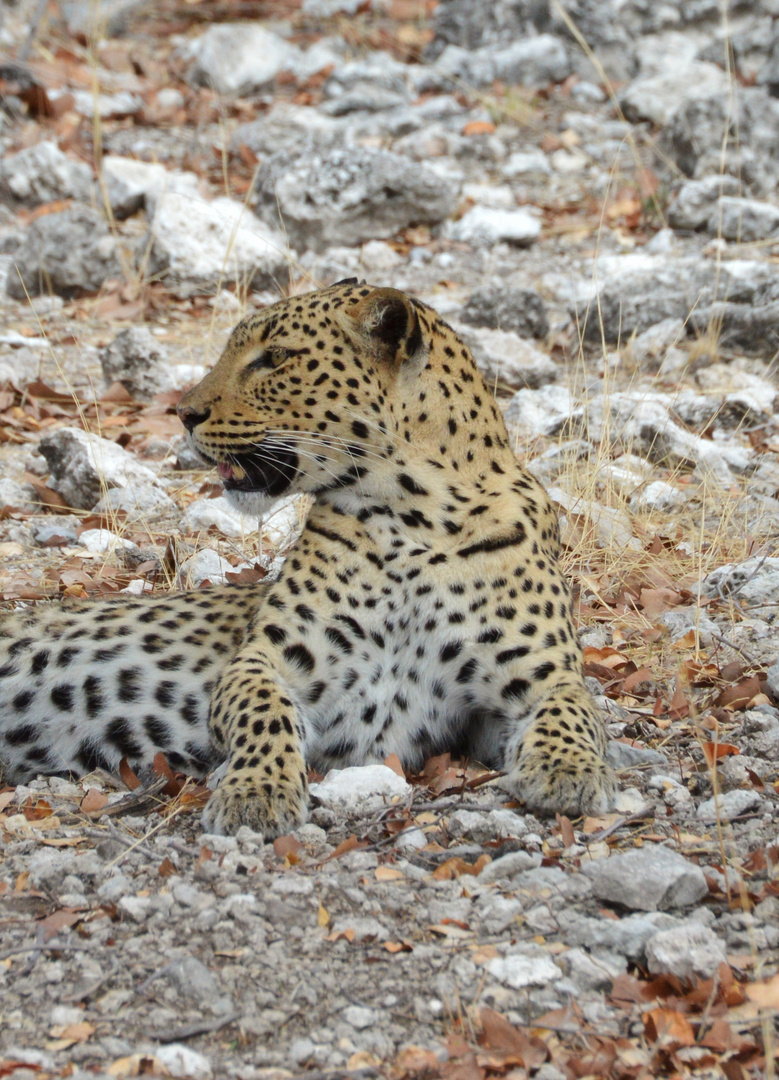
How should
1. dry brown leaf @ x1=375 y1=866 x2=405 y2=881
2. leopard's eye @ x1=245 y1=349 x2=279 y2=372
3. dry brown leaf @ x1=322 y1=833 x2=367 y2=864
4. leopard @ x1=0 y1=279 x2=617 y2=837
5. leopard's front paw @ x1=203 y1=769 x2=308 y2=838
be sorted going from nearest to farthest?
dry brown leaf @ x1=375 y1=866 x2=405 y2=881
dry brown leaf @ x1=322 y1=833 x2=367 y2=864
leopard's front paw @ x1=203 y1=769 x2=308 y2=838
leopard @ x1=0 y1=279 x2=617 y2=837
leopard's eye @ x1=245 y1=349 x2=279 y2=372

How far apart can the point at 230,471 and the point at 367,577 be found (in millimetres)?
667

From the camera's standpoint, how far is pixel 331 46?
15.8 metres

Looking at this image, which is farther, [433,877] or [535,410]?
[535,410]

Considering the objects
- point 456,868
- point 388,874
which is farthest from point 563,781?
point 388,874

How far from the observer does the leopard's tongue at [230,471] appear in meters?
4.84

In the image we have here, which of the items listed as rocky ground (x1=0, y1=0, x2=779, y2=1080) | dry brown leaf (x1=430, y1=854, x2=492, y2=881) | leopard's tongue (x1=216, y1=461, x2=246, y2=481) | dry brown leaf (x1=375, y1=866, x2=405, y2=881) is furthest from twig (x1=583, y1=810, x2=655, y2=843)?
leopard's tongue (x1=216, y1=461, x2=246, y2=481)

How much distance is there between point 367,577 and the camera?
15.3ft

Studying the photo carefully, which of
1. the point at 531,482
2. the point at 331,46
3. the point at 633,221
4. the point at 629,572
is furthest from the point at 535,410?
the point at 331,46

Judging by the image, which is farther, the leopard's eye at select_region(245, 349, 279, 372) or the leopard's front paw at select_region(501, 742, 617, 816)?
the leopard's eye at select_region(245, 349, 279, 372)

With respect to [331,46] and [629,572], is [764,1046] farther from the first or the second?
[331,46]

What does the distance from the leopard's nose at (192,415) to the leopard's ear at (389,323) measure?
64 cm

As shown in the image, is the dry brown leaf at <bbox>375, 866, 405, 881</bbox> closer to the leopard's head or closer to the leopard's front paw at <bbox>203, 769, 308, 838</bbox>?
the leopard's front paw at <bbox>203, 769, 308, 838</bbox>

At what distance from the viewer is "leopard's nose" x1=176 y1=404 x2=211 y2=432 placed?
4.82 metres

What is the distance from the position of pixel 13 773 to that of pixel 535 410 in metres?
4.19
